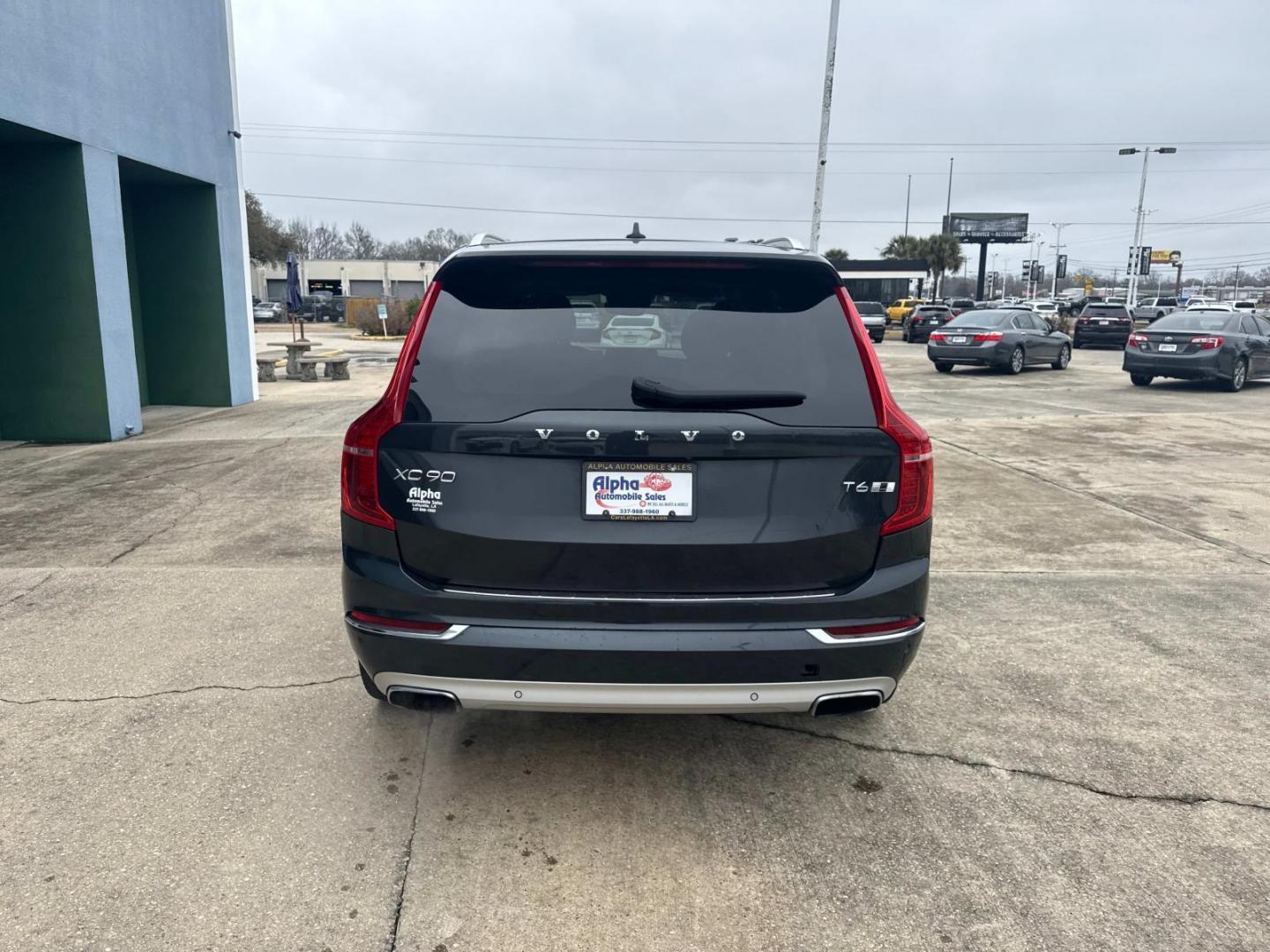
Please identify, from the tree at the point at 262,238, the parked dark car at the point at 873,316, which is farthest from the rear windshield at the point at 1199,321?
the tree at the point at 262,238

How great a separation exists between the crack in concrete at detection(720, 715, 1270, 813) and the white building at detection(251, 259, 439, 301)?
83322mm

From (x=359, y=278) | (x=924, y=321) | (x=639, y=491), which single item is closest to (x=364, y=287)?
(x=359, y=278)

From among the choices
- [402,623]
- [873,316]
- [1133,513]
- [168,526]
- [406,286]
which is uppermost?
[406,286]

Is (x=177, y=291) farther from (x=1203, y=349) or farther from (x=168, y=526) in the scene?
(x=1203, y=349)

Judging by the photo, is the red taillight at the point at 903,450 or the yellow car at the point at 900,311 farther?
the yellow car at the point at 900,311

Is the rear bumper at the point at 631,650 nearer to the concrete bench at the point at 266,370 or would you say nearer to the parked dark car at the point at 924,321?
the concrete bench at the point at 266,370

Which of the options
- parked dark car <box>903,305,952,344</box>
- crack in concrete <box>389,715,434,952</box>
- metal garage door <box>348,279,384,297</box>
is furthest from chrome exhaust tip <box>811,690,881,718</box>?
metal garage door <box>348,279,384,297</box>

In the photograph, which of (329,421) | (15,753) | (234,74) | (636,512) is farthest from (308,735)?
(234,74)

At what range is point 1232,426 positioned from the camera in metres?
12.1

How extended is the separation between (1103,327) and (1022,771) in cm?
3065

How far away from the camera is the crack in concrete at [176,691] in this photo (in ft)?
12.6

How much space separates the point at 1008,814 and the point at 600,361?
6.81ft

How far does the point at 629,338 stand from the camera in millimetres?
2918

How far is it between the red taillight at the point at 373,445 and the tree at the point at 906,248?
74.1 meters
